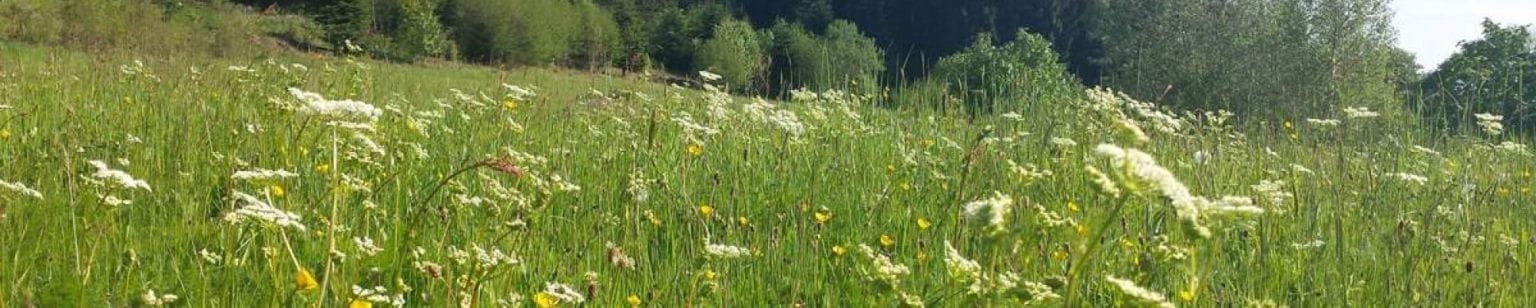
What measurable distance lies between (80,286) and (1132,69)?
131ft

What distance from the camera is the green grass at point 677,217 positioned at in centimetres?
202

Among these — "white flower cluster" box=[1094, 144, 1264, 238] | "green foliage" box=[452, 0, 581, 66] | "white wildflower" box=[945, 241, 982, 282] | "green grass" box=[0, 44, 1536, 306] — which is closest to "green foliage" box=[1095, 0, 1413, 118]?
"green foliage" box=[452, 0, 581, 66]

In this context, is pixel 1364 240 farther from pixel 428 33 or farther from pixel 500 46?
pixel 500 46

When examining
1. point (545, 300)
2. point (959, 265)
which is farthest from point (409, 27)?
point (959, 265)

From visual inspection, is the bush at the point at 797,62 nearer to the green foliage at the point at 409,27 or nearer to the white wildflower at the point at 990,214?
the white wildflower at the point at 990,214

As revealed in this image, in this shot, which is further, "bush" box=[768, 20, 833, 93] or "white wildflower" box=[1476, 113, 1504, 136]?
"bush" box=[768, 20, 833, 93]

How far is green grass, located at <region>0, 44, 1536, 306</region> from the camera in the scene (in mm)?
2021

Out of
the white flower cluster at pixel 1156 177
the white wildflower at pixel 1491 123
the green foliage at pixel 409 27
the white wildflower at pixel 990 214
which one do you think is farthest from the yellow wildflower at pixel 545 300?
the green foliage at pixel 409 27

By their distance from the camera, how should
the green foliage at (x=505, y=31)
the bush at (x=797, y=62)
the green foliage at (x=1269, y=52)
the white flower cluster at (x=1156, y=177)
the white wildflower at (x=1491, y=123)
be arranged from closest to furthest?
the white flower cluster at (x=1156, y=177), the white wildflower at (x=1491, y=123), the bush at (x=797, y=62), the green foliage at (x=1269, y=52), the green foliage at (x=505, y=31)

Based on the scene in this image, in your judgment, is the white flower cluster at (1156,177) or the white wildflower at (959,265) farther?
the white wildflower at (959,265)

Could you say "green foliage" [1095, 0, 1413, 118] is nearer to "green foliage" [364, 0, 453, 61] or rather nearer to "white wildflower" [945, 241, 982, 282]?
"green foliage" [364, 0, 453, 61]

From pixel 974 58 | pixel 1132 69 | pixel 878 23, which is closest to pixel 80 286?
pixel 974 58

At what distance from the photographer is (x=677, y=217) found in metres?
3.07

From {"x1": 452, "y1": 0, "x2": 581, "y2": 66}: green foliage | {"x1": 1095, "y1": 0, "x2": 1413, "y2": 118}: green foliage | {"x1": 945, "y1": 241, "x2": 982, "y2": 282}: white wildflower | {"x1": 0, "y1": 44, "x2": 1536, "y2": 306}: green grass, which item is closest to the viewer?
{"x1": 945, "y1": 241, "x2": 982, "y2": 282}: white wildflower
